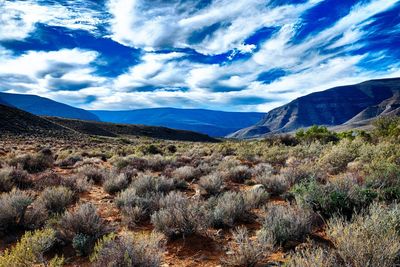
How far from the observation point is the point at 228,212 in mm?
6047

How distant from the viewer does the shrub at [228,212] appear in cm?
592

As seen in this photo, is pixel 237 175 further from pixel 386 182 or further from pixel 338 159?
pixel 386 182

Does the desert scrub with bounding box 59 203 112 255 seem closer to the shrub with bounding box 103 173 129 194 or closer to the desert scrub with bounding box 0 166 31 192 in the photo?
the shrub with bounding box 103 173 129 194

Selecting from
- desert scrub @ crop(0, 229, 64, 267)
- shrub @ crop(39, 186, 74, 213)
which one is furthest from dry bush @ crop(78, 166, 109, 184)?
desert scrub @ crop(0, 229, 64, 267)

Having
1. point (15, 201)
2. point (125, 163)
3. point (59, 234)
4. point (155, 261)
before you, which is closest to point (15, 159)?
point (125, 163)

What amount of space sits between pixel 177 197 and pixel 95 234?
6.44ft

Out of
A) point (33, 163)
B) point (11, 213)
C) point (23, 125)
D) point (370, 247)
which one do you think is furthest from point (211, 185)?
point (23, 125)

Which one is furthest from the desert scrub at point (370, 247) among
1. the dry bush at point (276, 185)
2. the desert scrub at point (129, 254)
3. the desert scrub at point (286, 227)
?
the dry bush at point (276, 185)

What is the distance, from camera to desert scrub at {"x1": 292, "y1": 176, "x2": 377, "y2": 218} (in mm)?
5719

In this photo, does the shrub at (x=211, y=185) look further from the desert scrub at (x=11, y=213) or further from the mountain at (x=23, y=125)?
the mountain at (x=23, y=125)

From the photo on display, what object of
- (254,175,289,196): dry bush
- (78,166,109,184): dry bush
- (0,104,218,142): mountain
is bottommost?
(78,166,109,184): dry bush

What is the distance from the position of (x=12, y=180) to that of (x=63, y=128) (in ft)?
207

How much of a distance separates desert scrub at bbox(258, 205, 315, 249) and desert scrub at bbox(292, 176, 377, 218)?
27.4 inches

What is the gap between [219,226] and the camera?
5953mm
